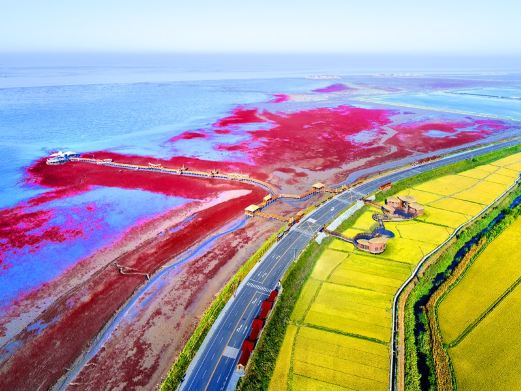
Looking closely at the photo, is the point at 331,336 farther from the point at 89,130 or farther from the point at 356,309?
the point at 89,130

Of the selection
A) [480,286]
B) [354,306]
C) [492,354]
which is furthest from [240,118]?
[492,354]

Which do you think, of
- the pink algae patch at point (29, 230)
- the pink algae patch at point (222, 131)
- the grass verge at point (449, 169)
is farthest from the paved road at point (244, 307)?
the pink algae patch at point (222, 131)

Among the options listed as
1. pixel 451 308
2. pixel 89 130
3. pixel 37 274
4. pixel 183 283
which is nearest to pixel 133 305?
pixel 183 283

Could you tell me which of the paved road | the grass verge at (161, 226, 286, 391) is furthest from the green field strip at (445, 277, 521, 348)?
the grass verge at (161, 226, 286, 391)

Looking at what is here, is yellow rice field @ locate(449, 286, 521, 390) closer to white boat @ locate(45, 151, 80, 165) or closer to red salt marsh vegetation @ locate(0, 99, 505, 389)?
red salt marsh vegetation @ locate(0, 99, 505, 389)

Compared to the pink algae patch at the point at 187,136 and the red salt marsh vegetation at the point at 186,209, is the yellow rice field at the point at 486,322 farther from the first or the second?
the pink algae patch at the point at 187,136

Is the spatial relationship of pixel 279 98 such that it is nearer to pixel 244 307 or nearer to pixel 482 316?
pixel 244 307

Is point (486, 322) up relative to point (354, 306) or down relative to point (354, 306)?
up
